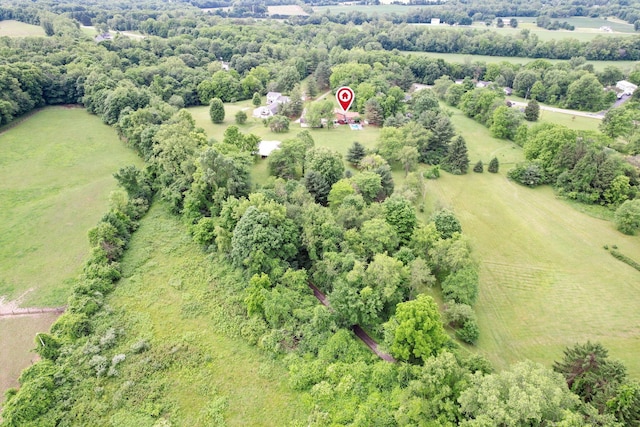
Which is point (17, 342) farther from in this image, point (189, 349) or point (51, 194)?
point (51, 194)

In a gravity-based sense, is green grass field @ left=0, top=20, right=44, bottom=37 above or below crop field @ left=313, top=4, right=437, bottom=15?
below

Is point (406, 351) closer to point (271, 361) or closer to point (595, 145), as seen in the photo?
point (271, 361)

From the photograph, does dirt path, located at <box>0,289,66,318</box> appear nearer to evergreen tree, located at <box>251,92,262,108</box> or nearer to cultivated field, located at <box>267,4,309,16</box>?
evergreen tree, located at <box>251,92,262,108</box>

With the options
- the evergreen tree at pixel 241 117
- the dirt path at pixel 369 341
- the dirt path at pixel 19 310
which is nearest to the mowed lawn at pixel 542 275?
the dirt path at pixel 369 341

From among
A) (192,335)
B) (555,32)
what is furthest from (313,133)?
(555,32)

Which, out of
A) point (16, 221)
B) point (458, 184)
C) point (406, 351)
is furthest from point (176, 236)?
point (458, 184)

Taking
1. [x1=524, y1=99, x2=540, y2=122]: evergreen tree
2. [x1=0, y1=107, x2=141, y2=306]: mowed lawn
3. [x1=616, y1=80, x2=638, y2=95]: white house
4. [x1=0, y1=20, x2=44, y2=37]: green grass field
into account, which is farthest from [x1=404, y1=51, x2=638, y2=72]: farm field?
[x1=0, y1=20, x2=44, y2=37]: green grass field
